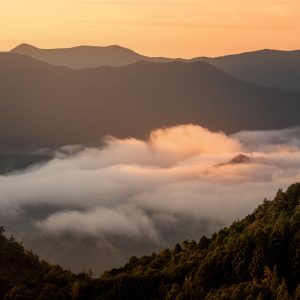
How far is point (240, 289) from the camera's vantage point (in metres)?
46.6

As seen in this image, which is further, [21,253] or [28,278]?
[21,253]

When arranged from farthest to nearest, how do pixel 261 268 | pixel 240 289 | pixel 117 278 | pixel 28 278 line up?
pixel 28 278, pixel 117 278, pixel 261 268, pixel 240 289

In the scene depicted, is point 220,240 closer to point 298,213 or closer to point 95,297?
point 298,213

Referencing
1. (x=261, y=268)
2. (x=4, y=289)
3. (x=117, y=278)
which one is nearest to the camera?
(x=261, y=268)

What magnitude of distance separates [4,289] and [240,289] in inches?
904

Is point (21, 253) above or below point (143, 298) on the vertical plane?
above

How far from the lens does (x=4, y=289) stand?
5866cm

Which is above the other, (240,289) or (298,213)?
(298,213)

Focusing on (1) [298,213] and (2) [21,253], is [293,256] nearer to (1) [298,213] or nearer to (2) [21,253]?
(1) [298,213]

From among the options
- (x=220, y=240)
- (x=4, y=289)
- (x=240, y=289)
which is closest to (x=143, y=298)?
(x=240, y=289)

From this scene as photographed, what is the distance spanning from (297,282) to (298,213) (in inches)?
395

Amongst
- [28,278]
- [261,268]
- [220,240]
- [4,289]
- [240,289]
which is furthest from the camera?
[220,240]

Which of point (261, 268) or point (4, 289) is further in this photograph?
point (4, 289)

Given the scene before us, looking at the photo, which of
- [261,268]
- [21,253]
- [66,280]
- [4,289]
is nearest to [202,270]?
[261,268]
